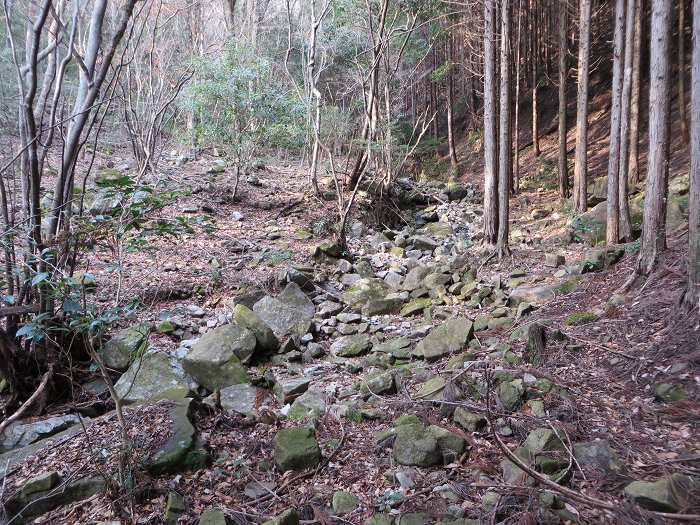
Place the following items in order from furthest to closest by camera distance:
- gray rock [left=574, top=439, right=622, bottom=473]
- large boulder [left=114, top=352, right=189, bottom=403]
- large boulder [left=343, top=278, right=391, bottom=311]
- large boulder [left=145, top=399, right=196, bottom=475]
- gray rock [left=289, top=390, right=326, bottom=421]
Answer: large boulder [left=343, top=278, right=391, bottom=311], large boulder [left=114, top=352, right=189, bottom=403], gray rock [left=289, top=390, right=326, bottom=421], large boulder [left=145, top=399, right=196, bottom=475], gray rock [left=574, top=439, right=622, bottom=473]

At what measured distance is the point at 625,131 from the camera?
7402 millimetres

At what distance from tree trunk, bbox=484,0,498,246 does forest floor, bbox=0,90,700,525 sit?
190 cm

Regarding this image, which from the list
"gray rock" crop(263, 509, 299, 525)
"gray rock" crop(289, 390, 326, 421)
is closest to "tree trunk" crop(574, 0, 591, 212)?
"gray rock" crop(289, 390, 326, 421)

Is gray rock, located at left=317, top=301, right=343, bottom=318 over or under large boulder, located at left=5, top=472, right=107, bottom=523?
over

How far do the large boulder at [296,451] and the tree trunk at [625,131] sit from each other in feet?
21.6

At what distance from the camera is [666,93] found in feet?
17.7

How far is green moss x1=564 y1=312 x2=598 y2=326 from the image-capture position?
4855 mm

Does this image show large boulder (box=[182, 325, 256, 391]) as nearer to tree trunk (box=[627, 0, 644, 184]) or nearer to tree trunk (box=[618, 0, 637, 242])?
tree trunk (box=[618, 0, 637, 242])

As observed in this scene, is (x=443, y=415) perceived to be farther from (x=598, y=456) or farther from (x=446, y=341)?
(x=446, y=341)

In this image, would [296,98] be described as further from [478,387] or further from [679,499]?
[679,499]

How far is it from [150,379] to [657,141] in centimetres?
615

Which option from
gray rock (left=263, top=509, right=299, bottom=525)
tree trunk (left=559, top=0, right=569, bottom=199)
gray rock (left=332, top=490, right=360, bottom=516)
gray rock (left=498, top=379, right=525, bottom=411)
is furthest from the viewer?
tree trunk (left=559, top=0, right=569, bottom=199)

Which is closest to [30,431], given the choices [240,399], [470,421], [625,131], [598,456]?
[240,399]

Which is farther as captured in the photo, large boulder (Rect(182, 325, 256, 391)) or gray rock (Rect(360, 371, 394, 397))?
large boulder (Rect(182, 325, 256, 391))
